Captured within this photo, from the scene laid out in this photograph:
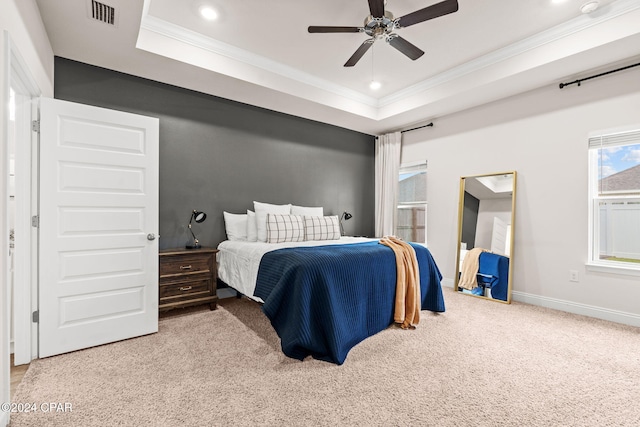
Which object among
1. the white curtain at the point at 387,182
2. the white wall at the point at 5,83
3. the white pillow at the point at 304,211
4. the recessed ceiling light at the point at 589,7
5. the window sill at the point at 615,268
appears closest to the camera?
the white wall at the point at 5,83

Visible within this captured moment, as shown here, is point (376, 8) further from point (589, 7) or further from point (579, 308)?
point (579, 308)

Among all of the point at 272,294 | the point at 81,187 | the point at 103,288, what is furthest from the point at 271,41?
the point at 103,288

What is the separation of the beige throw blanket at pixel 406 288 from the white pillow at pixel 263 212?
4.94 feet

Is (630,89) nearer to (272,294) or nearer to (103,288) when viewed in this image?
(272,294)

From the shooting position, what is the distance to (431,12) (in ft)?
7.25

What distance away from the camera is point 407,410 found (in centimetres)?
162

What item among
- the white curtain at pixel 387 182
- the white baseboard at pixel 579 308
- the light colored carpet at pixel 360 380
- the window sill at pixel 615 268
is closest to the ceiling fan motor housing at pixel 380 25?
the light colored carpet at pixel 360 380


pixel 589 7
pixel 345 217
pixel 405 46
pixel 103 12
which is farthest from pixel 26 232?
pixel 589 7

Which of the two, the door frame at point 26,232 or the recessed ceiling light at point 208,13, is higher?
the recessed ceiling light at point 208,13

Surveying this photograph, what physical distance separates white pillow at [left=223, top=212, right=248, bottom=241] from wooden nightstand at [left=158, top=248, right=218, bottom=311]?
0.52 metres

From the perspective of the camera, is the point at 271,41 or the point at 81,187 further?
the point at 271,41

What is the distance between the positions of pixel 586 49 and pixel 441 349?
3.00m

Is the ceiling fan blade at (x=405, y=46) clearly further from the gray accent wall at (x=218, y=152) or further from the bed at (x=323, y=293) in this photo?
the gray accent wall at (x=218, y=152)

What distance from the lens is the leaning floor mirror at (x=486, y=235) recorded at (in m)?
3.78
